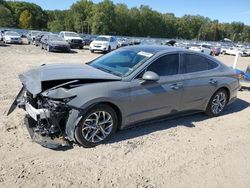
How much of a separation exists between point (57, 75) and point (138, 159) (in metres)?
1.87

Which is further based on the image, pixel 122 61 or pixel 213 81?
pixel 213 81

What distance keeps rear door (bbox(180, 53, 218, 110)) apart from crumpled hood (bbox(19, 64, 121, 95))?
5.47 feet

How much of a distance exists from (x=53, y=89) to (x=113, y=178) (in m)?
1.65

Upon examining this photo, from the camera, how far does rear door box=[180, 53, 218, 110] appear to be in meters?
5.88

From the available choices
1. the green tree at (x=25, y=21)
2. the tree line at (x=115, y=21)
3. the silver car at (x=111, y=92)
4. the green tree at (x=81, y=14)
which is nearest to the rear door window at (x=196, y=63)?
the silver car at (x=111, y=92)

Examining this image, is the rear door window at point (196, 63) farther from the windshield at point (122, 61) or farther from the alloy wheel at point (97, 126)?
the alloy wheel at point (97, 126)

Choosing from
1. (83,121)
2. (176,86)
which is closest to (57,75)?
(83,121)

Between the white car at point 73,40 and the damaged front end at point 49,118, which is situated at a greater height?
the damaged front end at point 49,118

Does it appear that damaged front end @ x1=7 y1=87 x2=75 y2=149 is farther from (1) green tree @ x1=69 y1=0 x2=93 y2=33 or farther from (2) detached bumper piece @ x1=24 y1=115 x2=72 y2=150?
(1) green tree @ x1=69 y1=0 x2=93 y2=33

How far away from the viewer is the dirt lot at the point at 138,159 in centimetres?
381

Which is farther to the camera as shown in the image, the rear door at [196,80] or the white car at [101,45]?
the white car at [101,45]

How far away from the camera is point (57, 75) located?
15.3 ft

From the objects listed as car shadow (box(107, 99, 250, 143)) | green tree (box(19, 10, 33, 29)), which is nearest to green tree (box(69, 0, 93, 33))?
green tree (box(19, 10, 33, 29))

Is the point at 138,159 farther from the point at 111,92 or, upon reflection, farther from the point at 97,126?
the point at 111,92
